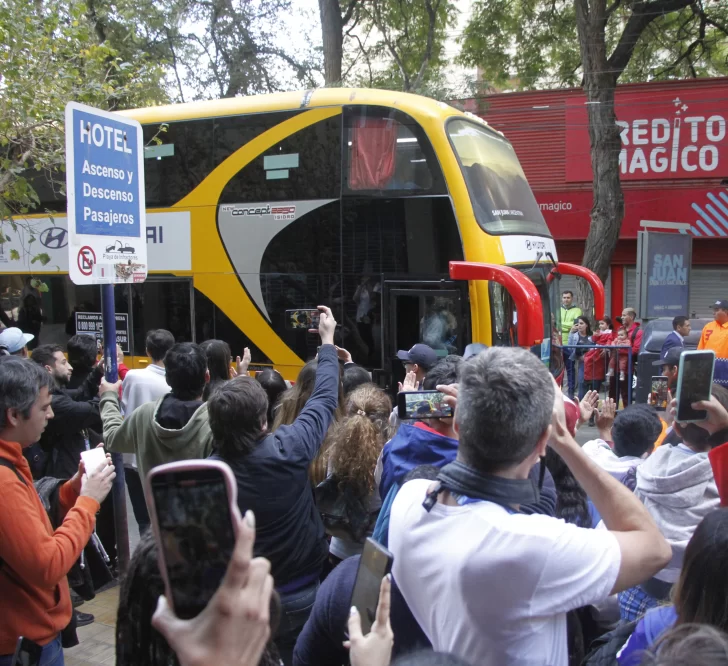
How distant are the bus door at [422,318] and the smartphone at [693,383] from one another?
4.69 m

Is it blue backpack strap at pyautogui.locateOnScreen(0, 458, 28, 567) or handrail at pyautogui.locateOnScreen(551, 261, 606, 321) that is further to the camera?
handrail at pyautogui.locateOnScreen(551, 261, 606, 321)

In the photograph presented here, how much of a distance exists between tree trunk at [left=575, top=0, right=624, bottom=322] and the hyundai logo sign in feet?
A: 30.8

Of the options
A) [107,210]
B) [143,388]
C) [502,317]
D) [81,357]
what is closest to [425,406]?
[107,210]

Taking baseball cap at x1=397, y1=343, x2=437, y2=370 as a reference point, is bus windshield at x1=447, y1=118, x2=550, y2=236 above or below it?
above

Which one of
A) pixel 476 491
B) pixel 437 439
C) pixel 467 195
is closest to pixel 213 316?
pixel 467 195

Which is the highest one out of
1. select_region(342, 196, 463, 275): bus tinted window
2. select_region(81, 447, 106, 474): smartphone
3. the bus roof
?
the bus roof

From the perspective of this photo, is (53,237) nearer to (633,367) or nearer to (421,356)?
(421,356)

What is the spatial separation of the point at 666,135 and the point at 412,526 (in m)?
17.4

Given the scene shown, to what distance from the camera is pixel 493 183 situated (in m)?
8.33

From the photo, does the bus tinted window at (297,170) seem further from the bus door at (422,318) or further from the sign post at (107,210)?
the sign post at (107,210)

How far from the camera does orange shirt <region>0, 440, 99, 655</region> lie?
233cm

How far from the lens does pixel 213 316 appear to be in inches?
349

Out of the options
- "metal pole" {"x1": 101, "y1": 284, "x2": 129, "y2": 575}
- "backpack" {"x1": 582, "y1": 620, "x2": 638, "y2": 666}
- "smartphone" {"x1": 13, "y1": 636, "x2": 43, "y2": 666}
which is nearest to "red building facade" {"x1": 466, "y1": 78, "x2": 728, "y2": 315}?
"metal pole" {"x1": 101, "y1": 284, "x2": 129, "y2": 575}

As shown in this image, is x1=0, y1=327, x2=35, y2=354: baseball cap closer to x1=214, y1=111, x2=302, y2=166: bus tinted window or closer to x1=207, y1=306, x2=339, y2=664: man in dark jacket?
x1=207, y1=306, x2=339, y2=664: man in dark jacket
